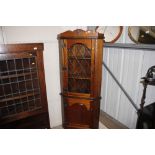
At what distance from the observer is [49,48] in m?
2.23

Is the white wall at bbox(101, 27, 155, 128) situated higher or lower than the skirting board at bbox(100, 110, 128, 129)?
higher

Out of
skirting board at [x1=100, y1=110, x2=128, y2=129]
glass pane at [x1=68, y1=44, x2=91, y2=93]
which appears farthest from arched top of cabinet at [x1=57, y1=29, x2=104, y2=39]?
skirting board at [x1=100, y1=110, x2=128, y2=129]

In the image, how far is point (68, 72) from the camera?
2109 millimetres

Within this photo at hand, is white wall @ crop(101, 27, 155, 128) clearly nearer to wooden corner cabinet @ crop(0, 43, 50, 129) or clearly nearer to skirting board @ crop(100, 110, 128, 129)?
skirting board @ crop(100, 110, 128, 129)

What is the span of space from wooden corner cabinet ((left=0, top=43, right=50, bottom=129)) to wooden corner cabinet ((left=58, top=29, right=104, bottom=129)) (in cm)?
38

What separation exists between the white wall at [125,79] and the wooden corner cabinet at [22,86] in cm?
115

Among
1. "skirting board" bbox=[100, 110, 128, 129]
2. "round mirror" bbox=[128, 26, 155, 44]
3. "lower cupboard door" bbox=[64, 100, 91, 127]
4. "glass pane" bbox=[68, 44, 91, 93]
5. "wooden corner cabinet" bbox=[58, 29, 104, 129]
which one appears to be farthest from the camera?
"skirting board" bbox=[100, 110, 128, 129]

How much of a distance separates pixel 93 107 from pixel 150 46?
3.77 ft

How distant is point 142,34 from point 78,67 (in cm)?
98

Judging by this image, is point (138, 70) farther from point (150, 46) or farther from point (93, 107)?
point (93, 107)

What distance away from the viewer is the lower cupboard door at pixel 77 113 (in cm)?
219

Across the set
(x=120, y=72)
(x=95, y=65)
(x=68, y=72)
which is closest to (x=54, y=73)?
(x=68, y=72)

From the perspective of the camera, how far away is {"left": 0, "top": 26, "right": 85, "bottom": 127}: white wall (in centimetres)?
193

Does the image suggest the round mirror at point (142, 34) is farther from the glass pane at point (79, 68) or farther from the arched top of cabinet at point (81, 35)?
the glass pane at point (79, 68)
